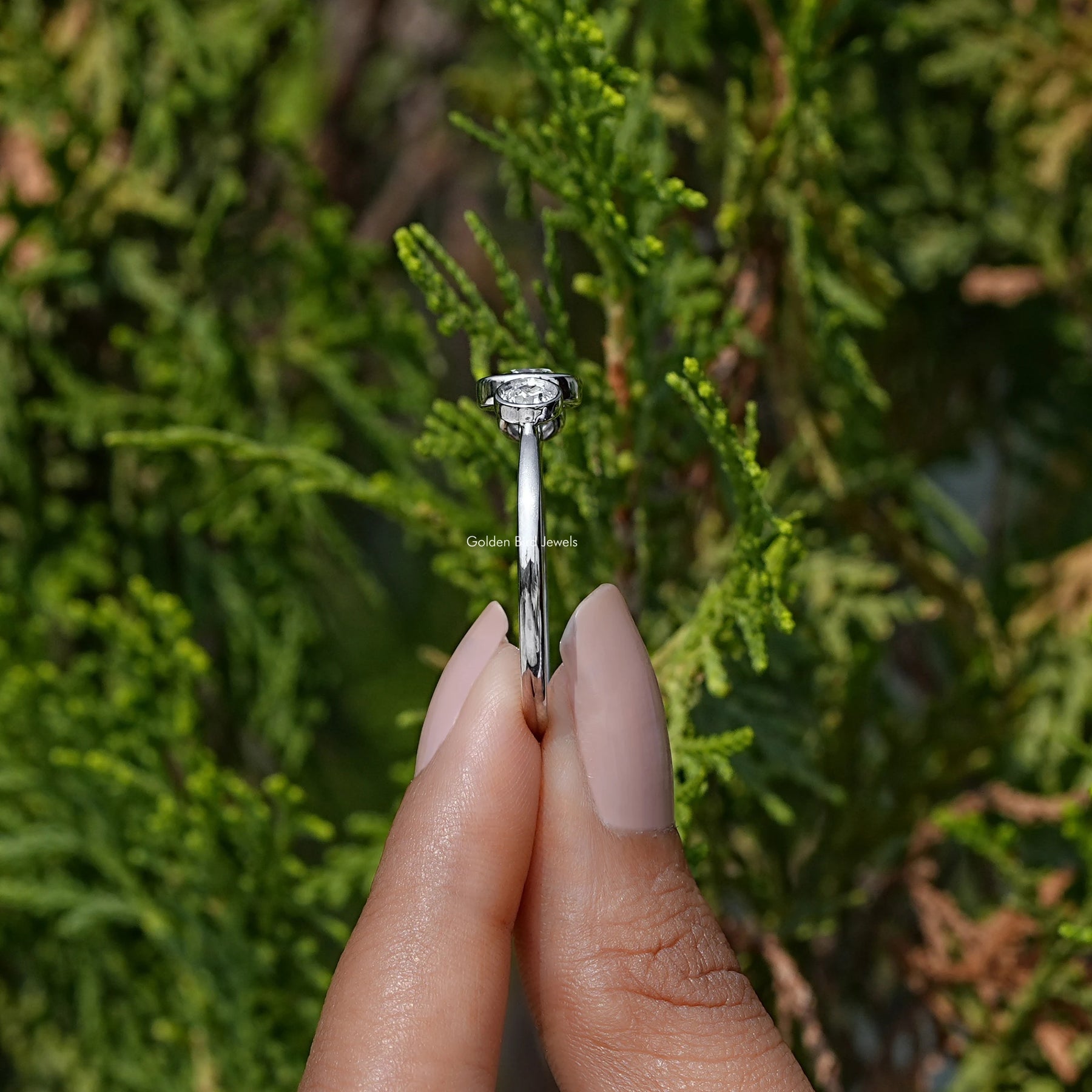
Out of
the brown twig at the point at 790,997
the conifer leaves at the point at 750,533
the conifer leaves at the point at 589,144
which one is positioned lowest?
the brown twig at the point at 790,997

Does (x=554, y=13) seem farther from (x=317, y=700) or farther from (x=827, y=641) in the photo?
(x=317, y=700)

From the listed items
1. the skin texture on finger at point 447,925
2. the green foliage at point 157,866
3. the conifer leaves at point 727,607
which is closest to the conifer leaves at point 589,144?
the conifer leaves at point 727,607

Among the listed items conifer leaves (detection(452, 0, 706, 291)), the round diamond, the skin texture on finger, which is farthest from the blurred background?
the skin texture on finger

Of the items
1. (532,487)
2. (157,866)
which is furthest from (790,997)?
(157,866)

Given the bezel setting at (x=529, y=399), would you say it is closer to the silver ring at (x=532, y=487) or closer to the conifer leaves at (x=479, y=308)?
the silver ring at (x=532, y=487)

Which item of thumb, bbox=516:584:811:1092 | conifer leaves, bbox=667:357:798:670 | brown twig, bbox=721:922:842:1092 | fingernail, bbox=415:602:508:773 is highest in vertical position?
conifer leaves, bbox=667:357:798:670

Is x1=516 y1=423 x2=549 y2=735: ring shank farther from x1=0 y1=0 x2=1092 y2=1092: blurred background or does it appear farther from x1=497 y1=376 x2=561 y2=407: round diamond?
x1=0 y1=0 x2=1092 y2=1092: blurred background

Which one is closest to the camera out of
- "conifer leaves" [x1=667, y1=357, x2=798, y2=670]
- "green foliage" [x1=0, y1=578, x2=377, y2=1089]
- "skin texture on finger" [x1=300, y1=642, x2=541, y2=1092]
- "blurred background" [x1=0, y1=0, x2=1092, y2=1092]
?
"skin texture on finger" [x1=300, y1=642, x2=541, y2=1092]
